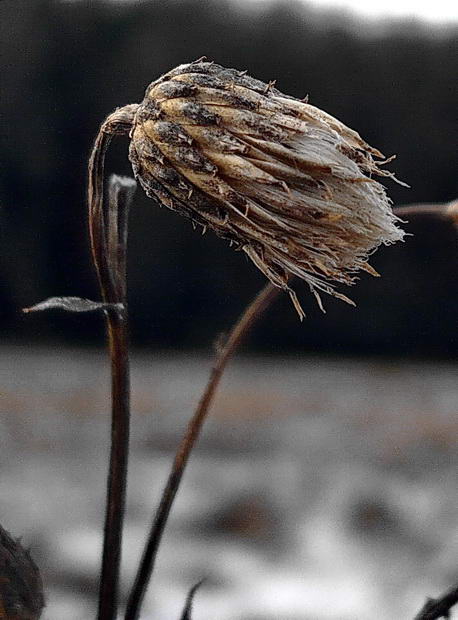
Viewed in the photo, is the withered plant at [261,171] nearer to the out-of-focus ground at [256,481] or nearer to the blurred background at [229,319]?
the out-of-focus ground at [256,481]

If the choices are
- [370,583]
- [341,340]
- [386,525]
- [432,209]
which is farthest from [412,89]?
[432,209]

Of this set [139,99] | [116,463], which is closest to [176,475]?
[116,463]

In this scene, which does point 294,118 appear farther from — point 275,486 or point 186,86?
point 275,486

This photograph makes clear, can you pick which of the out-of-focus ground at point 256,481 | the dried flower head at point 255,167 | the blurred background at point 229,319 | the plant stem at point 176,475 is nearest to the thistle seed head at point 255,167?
the dried flower head at point 255,167

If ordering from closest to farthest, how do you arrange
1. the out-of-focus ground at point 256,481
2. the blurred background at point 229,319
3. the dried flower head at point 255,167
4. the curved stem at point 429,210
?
the dried flower head at point 255,167 < the curved stem at point 429,210 < the out-of-focus ground at point 256,481 < the blurred background at point 229,319

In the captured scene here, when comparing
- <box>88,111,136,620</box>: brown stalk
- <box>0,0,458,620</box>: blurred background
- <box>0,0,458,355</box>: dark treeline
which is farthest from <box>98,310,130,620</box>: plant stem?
<box>0,0,458,355</box>: dark treeline

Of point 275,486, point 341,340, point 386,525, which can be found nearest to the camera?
point 386,525
